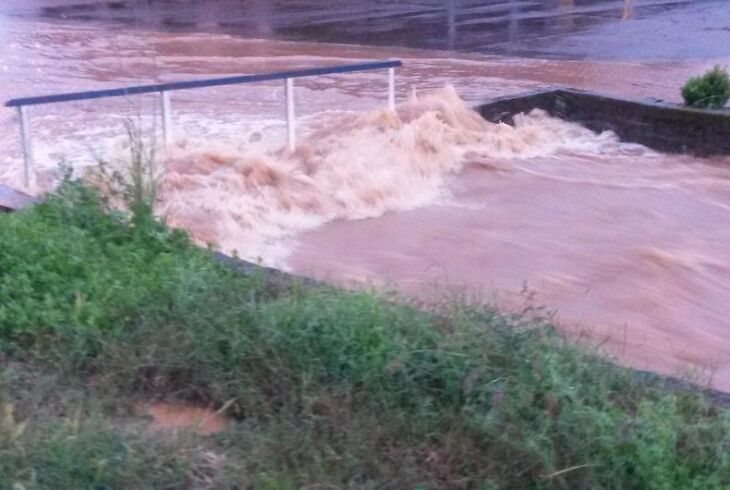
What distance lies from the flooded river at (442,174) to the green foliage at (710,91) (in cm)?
72

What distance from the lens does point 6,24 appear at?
2456cm

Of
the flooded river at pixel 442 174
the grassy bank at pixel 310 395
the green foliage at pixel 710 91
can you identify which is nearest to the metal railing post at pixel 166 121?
the flooded river at pixel 442 174

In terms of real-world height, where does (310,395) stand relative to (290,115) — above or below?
below

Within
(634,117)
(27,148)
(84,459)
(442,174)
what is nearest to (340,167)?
(442,174)

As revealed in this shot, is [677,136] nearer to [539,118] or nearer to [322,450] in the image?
[539,118]

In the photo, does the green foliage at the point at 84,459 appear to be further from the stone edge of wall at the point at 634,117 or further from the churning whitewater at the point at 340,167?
the stone edge of wall at the point at 634,117

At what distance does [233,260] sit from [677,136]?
7.05 meters

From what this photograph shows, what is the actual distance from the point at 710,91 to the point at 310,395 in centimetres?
853

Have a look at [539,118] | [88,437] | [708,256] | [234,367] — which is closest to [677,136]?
[539,118]

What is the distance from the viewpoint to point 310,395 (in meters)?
4.62

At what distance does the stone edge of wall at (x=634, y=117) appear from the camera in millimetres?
11781

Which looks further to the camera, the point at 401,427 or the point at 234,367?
the point at 234,367

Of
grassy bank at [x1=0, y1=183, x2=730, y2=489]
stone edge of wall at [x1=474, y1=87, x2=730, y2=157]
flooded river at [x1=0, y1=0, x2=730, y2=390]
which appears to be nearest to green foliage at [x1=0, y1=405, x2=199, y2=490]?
grassy bank at [x1=0, y1=183, x2=730, y2=489]

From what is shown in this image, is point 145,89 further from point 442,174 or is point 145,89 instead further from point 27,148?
point 442,174
